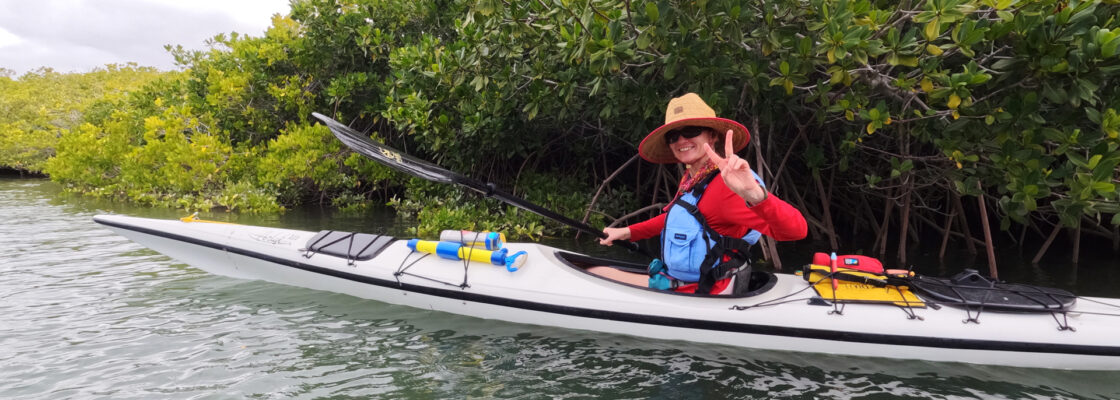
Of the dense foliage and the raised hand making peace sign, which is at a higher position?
the dense foliage

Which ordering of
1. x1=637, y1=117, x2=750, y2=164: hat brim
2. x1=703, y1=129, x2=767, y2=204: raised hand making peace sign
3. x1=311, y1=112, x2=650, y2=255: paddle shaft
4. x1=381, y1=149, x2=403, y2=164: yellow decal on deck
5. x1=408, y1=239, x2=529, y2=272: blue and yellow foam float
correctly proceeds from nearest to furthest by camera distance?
1. x1=703, y1=129, x2=767, y2=204: raised hand making peace sign
2. x1=637, y1=117, x2=750, y2=164: hat brim
3. x1=408, y1=239, x2=529, y2=272: blue and yellow foam float
4. x1=311, y1=112, x2=650, y2=255: paddle shaft
5. x1=381, y1=149, x2=403, y2=164: yellow decal on deck

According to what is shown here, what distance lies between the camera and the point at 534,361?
128 inches

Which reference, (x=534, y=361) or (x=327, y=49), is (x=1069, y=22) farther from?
(x=327, y=49)

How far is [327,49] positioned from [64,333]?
7441mm

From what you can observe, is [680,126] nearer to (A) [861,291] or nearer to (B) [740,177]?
(B) [740,177]

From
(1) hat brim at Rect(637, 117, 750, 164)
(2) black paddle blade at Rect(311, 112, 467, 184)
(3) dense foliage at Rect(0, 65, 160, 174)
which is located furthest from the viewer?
(3) dense foliage at Rect(0, 65, 160, 174)

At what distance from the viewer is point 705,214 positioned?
306 cm

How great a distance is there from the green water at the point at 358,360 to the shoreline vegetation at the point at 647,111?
1.63 m

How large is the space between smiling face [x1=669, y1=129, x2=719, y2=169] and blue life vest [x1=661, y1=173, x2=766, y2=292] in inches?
5.6

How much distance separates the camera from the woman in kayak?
2.86 m

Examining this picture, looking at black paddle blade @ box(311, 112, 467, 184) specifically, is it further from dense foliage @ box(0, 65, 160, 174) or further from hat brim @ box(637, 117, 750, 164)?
dense foliage @ box(0, 65, 160, 174)

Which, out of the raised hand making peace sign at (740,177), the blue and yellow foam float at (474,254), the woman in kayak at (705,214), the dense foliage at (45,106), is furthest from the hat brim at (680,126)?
the dense foliage at (45,106)

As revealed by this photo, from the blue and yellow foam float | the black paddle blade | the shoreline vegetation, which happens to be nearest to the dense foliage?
→ the shoreline vegetation

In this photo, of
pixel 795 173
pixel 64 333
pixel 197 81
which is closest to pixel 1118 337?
pixel 795 173
